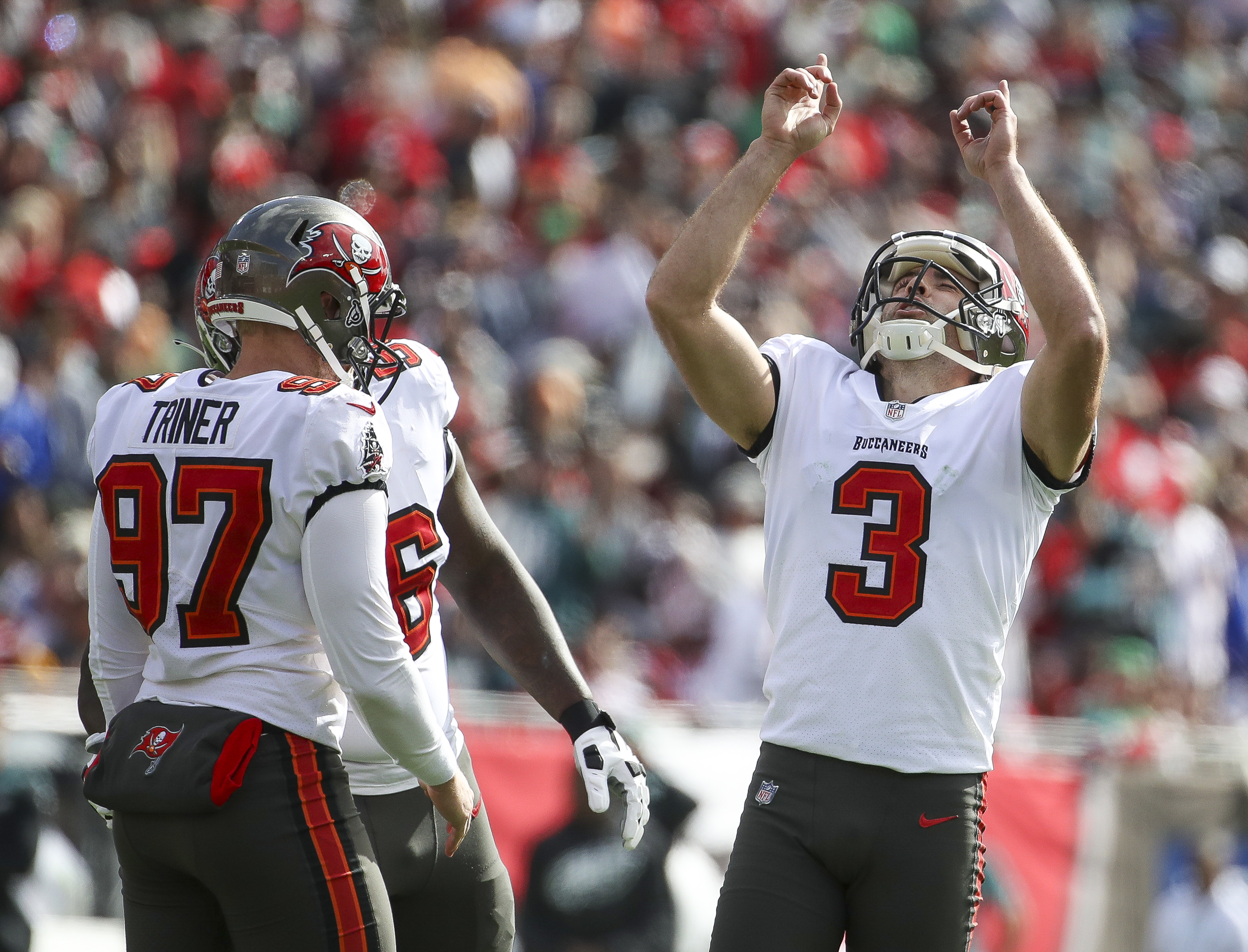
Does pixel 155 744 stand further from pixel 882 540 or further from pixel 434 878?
pixel 882 540

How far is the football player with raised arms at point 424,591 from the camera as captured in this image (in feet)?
10.2

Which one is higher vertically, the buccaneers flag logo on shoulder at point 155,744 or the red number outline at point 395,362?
the red number outline at point 395,362

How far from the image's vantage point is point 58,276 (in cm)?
834

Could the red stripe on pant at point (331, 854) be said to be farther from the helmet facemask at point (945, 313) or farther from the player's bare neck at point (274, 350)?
the helmet facemask at point (945, 313)

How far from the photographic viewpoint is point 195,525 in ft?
9.05

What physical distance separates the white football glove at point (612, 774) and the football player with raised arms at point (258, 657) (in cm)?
62

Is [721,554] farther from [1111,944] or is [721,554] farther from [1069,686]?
[1111,944]

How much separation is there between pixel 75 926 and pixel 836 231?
627cm

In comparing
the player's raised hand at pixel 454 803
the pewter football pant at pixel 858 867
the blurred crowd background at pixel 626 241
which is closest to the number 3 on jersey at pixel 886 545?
the pewter football pant at pixel 858 867

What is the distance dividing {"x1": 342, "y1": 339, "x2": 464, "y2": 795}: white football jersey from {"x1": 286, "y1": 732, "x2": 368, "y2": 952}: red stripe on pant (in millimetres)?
430

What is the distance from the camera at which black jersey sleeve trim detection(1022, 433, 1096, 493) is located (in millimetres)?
3217

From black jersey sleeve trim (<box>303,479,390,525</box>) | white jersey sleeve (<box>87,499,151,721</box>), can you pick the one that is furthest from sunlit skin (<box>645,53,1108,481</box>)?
white jersey sleeve (<box>87,499,151,721</box>)

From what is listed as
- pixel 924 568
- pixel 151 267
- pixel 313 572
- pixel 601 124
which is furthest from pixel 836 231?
pixel 313 572

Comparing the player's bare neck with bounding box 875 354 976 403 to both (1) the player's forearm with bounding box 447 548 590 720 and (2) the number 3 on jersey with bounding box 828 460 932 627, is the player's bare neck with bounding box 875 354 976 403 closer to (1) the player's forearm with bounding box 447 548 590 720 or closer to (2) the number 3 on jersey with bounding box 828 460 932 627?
(2) the number 3 on jersey with bounding box 828 460 932 627
